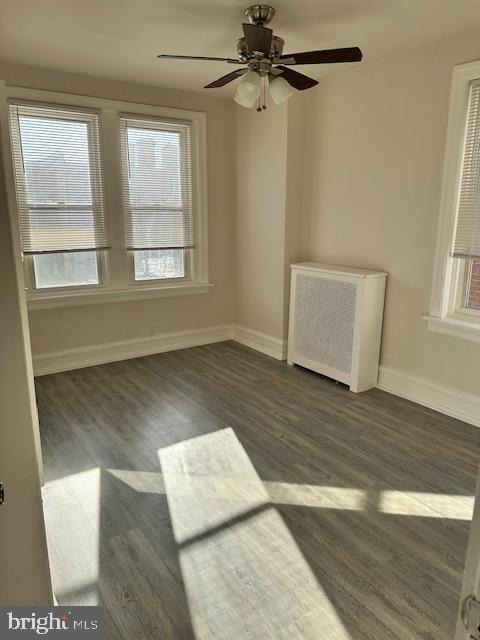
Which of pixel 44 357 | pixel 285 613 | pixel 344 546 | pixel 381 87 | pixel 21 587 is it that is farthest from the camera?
pixel 44 357

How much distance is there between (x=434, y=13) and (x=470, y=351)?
2208 mm

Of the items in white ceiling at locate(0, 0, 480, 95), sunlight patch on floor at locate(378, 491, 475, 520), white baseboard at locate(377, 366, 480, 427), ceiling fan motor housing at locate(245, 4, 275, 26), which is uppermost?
white ceiling at locate(0, 0, 480, 95)

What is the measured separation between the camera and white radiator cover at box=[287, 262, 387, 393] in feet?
11.8

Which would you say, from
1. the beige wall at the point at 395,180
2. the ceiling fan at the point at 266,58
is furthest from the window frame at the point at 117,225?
the ceiling fan at the point at 266,58

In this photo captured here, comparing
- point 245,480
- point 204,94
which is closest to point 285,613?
point 245,480

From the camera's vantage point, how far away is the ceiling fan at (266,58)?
7.70 feet

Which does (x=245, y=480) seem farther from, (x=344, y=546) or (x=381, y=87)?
(x=381, y=87)

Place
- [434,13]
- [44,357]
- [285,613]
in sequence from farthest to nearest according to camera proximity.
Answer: [44,357] → [434,13] → [285,613]

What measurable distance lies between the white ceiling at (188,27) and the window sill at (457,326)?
1.95 metres

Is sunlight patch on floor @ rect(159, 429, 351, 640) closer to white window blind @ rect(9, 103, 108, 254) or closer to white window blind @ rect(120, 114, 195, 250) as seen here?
white window blind @ rect(9, 103, 108, 254)

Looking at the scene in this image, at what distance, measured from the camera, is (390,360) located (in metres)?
3.74

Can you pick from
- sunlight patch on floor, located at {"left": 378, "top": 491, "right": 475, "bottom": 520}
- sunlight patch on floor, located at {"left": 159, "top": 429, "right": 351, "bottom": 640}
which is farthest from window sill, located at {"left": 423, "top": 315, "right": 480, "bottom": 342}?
sunlight patch on floor, located at {"left": 159, "top": 429, "right": 351, "bottom": 640}

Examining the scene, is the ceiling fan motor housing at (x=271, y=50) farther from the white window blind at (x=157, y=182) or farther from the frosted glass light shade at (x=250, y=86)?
the white window blind at (x=157, y=182)

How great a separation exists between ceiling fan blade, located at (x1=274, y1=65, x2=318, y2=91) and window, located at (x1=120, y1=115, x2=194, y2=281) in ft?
6.44
